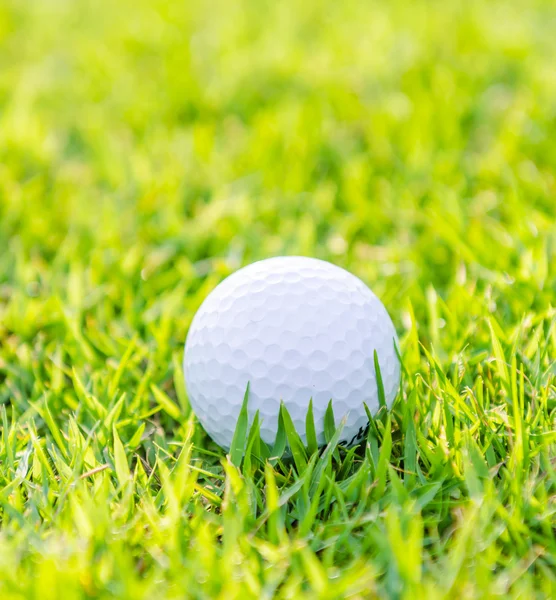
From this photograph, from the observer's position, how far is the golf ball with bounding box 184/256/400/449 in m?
1.70

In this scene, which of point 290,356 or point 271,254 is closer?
point 290,356

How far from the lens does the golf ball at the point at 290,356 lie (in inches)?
67.1

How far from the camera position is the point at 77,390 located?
1.94 meters

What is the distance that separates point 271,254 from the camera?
2.69 m

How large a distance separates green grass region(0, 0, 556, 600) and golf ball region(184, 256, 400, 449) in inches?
3.3

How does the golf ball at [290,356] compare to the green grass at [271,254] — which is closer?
the green grass at [271,254]

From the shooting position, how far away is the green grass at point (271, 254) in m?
1.45

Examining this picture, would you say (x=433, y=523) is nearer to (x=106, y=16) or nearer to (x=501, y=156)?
(x=501, y=156)

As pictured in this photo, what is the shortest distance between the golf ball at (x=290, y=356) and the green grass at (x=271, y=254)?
8 cm

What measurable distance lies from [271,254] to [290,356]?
3.41ft

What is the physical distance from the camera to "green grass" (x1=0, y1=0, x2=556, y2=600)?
1.45m

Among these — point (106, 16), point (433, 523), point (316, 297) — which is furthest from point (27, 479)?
point (106, 16)

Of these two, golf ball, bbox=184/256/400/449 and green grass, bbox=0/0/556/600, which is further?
golf ball, bbox=184/256/400/449

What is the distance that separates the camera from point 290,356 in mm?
1702
